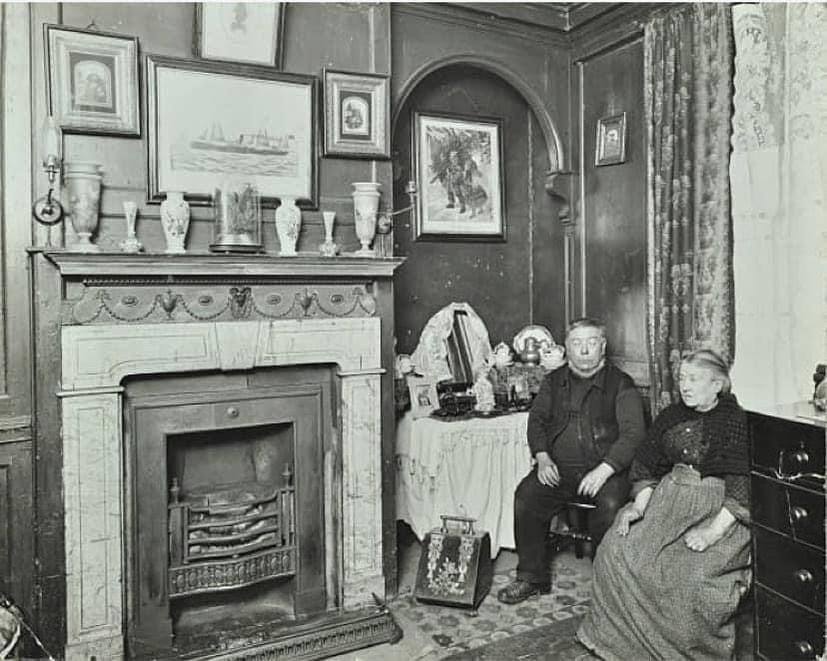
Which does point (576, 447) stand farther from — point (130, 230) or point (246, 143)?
point (130, 230)

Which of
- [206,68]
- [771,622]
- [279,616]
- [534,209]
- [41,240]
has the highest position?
[206,68]

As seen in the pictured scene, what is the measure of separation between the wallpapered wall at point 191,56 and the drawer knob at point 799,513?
6.91 feet

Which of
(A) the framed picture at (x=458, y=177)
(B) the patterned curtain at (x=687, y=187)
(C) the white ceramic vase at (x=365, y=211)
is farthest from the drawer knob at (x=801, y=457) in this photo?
(A) the framed picture at (x=458, y=177)

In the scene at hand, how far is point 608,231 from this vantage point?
13.2 ft

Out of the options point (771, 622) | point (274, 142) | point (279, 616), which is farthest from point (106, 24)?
point (771, 622)

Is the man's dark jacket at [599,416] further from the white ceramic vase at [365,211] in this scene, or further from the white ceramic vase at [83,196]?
the white ceramic vase at [83,196]

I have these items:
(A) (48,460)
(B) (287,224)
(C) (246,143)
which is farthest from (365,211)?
(A) (48,460)

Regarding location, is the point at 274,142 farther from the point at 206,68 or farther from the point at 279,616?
the point at 279,616

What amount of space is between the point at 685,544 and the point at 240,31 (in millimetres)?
2740

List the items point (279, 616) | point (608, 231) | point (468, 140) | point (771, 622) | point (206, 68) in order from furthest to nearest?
point (468, 140) < point (608, 231) < point (279, 616) < point (206, 68) < point (771, 622)

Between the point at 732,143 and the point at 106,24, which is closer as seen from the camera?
the point at 106,24

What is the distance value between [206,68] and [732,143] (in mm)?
2306

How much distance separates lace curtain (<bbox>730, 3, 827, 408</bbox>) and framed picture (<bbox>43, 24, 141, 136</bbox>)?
2548 mm

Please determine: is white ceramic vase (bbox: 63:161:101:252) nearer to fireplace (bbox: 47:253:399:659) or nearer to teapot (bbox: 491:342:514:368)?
fireplace (bbox: 47:253:399:659)
